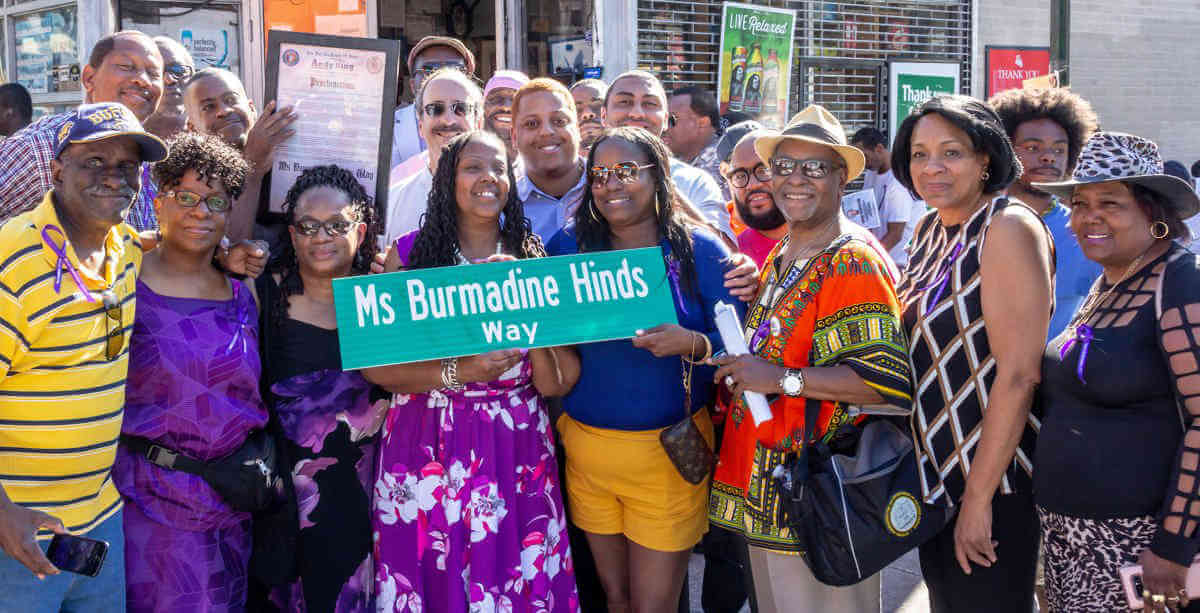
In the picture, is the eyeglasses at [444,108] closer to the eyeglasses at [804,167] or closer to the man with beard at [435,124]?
the man with beard at [435,124]

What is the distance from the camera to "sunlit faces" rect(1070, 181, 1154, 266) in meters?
2.80

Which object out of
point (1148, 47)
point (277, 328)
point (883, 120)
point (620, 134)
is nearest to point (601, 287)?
point (620, 134)

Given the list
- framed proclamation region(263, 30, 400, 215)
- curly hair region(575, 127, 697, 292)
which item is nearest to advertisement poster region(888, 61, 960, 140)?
curly hair region(575, 127, 697, 292)

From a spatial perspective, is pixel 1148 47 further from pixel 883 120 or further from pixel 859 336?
pixel 859 336

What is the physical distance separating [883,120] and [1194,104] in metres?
6.25

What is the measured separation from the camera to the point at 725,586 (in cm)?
433

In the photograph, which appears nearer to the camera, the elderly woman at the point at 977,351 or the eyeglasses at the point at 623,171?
the elderly woman at the point at 977,351

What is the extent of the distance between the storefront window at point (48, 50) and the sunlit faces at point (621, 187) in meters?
5.57

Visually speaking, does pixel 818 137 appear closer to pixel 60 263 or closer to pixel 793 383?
pixel 793 383

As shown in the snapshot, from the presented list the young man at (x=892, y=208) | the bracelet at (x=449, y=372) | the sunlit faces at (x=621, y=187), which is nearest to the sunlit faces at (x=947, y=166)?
the sunlit faces at (x=621, y=187)

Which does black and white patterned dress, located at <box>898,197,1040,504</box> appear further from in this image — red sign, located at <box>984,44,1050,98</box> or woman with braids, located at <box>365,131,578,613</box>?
red sign, located at <box>984,44,1050,98</box>

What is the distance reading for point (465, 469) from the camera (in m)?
3.29

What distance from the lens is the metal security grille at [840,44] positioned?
29.8 feet

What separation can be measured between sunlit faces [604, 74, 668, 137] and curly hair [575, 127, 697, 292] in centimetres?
162
